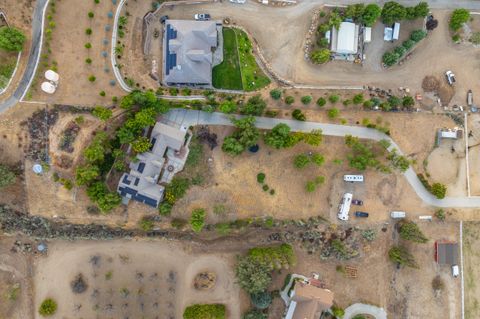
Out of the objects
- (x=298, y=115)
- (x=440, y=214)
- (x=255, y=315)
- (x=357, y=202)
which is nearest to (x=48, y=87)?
(x=298, y=115)

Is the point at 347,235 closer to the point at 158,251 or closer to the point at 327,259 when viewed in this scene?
the point at 327,259

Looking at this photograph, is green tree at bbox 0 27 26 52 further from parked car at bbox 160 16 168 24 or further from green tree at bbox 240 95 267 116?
green tree at bbox 240 95 267 116

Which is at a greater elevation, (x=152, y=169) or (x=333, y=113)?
(x=333, y=113)

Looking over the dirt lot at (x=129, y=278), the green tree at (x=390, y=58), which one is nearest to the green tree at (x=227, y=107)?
the dirt lot at (x=129, y=278)

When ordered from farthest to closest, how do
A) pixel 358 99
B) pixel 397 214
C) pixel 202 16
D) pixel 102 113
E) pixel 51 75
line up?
1. pixel 397 214
2. pixel 358 99
3. pixel 202 16
4. pixel 102 113
5. pixel 51 75

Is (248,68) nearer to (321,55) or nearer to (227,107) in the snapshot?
(227,107)

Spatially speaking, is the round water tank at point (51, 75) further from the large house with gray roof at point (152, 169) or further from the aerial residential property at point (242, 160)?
the large house with gray roof at point (152, 169)

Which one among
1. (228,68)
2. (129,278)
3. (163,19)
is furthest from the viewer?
(129,278)
